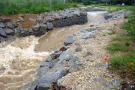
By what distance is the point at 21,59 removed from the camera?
6895mm

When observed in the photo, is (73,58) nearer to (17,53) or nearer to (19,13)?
(17,53)

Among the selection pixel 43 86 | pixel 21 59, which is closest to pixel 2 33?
pixel 21 59

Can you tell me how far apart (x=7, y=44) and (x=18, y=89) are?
200 inches

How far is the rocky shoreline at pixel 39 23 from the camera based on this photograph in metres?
9.74

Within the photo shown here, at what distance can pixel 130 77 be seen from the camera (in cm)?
349

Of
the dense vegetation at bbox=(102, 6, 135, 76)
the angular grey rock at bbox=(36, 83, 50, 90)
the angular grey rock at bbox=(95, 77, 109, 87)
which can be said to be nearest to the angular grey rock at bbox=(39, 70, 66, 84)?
the angular grey rock at bbox=(36, 83, 50, 90)

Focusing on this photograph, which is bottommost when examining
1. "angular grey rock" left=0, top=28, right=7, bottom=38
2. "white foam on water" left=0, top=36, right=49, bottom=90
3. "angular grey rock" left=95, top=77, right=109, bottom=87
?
"white foam on water" left=0, top=36, right=49, bottom=90

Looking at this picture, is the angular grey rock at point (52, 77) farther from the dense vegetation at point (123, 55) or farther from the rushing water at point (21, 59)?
the dense vegetation at point (123, 55)

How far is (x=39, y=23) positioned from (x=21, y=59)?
17.0 feet

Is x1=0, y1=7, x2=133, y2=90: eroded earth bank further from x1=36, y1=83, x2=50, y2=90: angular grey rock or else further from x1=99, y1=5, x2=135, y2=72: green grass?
x1=99, y1=5, x2=135, y2=72: green grass

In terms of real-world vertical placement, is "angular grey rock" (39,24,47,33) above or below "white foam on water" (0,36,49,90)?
above

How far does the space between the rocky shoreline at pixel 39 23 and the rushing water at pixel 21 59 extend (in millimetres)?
587

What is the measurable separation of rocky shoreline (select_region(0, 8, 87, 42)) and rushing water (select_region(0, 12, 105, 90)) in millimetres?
587

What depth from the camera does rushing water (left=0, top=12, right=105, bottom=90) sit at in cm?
519
